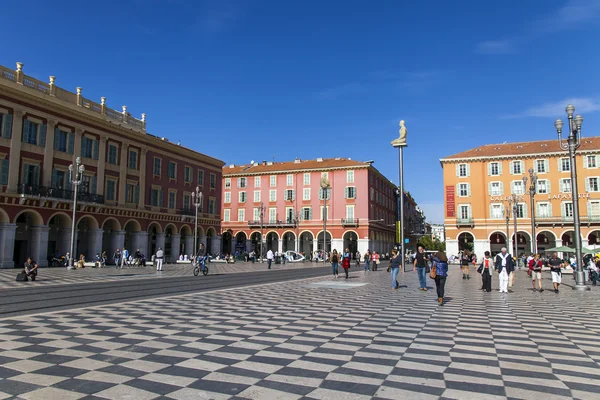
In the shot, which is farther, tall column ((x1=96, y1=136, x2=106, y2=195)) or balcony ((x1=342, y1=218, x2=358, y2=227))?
balcony ((x1=342, y1=218, x2=358, y2=227))

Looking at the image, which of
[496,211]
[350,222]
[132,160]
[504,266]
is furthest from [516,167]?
[132,160]

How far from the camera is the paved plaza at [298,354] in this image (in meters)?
4.68

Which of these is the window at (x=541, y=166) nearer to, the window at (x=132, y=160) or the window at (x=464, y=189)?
the window at (x=464, y=189)

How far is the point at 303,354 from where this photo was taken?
20.8 ft

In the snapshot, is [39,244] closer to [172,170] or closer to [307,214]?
[172,170]

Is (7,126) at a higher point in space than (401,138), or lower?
higher

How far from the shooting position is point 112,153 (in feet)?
135

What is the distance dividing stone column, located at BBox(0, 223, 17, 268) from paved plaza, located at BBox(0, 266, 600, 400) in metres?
25.3

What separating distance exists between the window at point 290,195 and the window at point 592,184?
39928 mm

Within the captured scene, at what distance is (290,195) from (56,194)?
38.2 m

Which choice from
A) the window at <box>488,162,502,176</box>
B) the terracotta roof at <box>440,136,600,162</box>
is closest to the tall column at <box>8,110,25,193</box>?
the terracotta roof at <box>440,136,600,162</box>

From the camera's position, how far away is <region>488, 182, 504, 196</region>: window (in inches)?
2354

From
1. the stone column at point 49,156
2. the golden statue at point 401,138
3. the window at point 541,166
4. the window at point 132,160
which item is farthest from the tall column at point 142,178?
the window at point 541,166

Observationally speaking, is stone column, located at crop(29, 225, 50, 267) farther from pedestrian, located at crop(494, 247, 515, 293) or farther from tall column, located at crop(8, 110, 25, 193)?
pedestrian, located at crop(494, 247, 515, 293)
